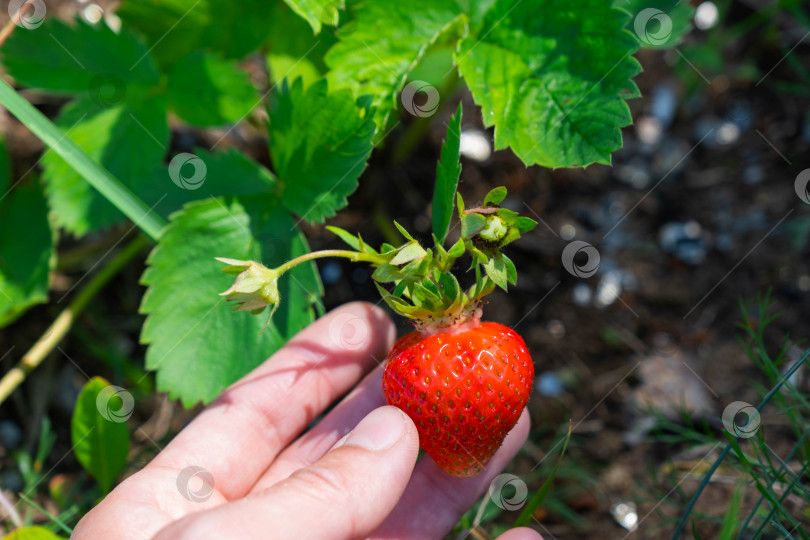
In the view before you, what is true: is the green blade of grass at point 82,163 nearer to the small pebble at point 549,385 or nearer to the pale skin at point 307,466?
the pale skin at point 307,466

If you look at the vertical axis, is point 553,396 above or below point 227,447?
below

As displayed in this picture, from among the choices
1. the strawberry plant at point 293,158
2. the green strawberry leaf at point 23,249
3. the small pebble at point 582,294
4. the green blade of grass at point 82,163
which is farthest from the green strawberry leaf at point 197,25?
the small pebble at point 582,294

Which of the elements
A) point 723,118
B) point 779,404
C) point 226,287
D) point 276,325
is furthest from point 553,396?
point 723,118

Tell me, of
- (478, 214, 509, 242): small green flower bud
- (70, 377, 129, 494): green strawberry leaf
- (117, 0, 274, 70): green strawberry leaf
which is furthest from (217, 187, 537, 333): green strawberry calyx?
(117, 0, 274, 70): green strawberry leaf

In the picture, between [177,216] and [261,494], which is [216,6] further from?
[261,494]

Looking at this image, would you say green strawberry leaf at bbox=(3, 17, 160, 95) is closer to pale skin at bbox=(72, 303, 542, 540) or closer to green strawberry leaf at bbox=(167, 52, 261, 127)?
green strawberry leaf at bbox=(167, 52, 261, 127)
